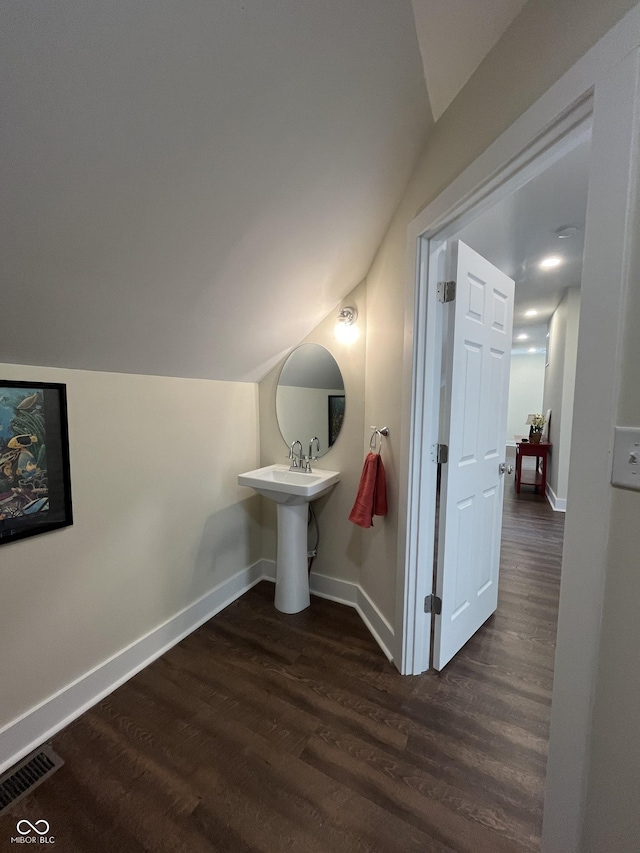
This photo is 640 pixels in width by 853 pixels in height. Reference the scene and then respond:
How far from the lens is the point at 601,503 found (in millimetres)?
733

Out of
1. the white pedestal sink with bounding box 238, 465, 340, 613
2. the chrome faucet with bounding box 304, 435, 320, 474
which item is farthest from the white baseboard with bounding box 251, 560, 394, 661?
the chrome faucet with bounding box 304, 435, 320, 474

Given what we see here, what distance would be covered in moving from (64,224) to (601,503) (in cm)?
150

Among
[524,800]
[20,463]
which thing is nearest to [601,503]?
[524,800]

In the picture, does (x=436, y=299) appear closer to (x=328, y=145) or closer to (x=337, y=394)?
(x=328, y=145)

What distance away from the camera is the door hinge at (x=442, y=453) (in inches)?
61.6

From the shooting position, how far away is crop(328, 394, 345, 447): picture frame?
2236mm

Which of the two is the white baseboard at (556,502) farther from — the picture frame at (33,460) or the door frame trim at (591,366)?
the picture frame at (33,460)

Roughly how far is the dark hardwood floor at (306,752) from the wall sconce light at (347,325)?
1.75 m

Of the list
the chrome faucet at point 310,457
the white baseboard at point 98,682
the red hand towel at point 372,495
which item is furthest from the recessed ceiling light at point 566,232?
the white baseboard at point 98,682

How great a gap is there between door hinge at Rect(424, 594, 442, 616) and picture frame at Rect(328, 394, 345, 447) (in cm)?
106

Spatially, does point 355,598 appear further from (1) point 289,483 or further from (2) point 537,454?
(2) point 537,454

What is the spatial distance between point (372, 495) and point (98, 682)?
152 centimetres

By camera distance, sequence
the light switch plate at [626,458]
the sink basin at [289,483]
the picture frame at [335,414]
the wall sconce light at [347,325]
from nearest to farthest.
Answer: the light switch plate at [626,458], the sink basin at [289,483], the wall sconce light at [347,325], the picture frame at [335,414]

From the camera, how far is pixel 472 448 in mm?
1725
